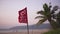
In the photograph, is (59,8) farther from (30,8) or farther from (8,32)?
(8,32)

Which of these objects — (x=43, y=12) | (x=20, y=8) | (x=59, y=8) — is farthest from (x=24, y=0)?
(x=59, y=8)

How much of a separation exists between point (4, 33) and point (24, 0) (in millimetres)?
1813

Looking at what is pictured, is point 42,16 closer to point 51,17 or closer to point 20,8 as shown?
point 51,17

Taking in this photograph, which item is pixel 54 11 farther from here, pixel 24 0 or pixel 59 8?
pixel 24 0

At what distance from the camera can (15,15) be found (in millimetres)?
7711

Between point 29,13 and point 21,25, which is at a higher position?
point 29,13

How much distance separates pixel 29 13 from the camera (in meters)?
7.71

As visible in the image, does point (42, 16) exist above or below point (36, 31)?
above

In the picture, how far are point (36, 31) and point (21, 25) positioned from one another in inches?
29.6

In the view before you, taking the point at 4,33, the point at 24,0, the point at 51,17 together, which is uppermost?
the point at 24,0

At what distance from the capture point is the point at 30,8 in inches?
304

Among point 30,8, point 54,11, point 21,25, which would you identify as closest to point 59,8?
point 54,11

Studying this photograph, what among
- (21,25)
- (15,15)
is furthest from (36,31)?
(15,15)

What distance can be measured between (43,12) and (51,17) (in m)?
0.45
